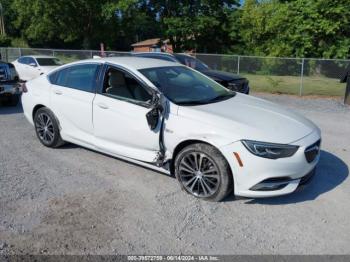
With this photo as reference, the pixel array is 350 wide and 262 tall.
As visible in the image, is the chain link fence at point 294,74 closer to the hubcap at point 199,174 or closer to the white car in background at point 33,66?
the white car in background at point 33,66

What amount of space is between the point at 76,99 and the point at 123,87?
2.83 ft

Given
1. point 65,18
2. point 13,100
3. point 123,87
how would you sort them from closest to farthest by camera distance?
point 123,87 < point 13,100 < point 65,18

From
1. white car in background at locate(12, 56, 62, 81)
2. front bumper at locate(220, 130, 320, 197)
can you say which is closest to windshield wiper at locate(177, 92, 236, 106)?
front bumper at locate(220, 130, 320, 197)

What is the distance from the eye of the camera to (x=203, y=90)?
17.2 ft

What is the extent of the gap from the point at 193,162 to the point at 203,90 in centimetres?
132

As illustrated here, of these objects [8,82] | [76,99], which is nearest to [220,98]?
[76,99]

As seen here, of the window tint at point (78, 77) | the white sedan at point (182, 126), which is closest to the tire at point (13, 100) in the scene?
the white sedan at point (182, 126)

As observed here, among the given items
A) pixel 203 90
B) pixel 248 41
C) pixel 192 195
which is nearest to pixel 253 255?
pixel 192 195

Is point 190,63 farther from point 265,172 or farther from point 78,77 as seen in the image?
point 265,172

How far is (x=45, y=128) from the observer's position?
617 centimetres

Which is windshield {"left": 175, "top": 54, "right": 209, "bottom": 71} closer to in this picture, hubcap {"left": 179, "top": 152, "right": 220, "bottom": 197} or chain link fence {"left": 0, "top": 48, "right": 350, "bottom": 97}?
chain link fence {"left": 0, "top": 48, "right": 350, "bottom": 97}

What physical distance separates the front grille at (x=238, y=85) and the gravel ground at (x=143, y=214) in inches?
198

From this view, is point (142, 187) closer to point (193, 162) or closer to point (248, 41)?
point (193, 162)

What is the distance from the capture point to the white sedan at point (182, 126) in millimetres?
4000
